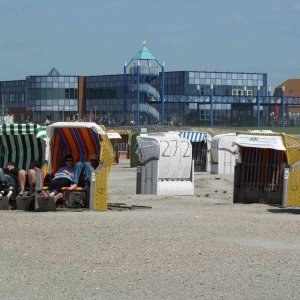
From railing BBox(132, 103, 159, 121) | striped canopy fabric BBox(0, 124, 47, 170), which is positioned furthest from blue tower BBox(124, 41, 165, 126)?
striped canopy fabric BBox(0, 124, 47, 170)

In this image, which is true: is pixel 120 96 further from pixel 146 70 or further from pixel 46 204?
pixel 46 204

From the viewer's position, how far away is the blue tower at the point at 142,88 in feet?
294

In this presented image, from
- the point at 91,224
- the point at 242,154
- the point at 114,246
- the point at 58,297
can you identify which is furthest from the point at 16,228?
the point at 242,154

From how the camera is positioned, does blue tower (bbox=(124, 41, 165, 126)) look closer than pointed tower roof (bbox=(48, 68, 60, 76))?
Yes

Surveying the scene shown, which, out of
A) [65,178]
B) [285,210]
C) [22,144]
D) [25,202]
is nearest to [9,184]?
[25,202]

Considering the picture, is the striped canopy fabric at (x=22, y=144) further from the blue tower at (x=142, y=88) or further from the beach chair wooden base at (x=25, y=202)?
the blue tower at (x=142, y=88)

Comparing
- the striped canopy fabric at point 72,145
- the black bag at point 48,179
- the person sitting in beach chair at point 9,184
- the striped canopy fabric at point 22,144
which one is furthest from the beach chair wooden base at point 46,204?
the striped canopy fabric at point 22,144

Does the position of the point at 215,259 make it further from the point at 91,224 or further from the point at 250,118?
the point at 250,118

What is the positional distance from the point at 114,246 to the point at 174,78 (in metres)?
94.6

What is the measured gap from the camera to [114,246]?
13.2 m

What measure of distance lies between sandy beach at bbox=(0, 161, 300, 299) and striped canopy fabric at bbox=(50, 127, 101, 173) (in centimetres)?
224

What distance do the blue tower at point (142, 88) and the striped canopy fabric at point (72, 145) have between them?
218ft

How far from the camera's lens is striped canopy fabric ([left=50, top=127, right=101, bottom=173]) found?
2077 centimetres

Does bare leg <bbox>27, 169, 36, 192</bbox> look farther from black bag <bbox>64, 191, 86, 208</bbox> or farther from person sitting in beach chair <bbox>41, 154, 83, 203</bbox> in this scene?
black bag <bbox>64, 191, 86, 208</bbox>
